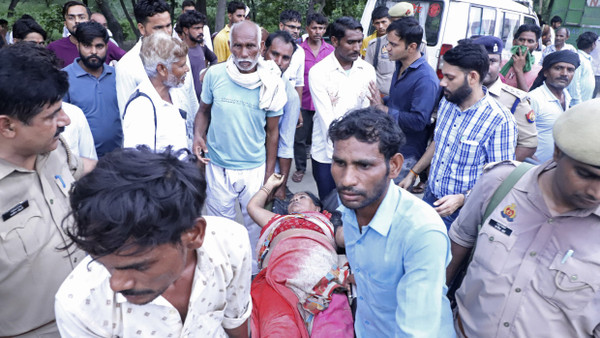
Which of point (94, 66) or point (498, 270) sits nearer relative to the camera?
point (498, 270)

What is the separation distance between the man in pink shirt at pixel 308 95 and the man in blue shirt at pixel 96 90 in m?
2.41

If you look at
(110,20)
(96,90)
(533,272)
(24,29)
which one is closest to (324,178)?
(96,90)

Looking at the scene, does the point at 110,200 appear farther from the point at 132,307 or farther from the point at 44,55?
the point at 44,55

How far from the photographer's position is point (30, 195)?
156cm

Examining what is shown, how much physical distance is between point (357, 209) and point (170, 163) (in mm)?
783

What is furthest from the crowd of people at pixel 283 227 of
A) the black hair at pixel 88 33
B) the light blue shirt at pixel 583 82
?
the light blue shirt at pixel 583 82

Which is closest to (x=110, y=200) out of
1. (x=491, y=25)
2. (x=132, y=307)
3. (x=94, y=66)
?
(x=132, y=307)

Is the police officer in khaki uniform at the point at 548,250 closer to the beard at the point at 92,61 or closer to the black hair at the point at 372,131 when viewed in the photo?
the black hair at the point at 372,131

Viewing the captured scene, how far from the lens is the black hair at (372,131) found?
161 centimetres

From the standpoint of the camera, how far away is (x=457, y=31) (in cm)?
659

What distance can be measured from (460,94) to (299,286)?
1588 mm

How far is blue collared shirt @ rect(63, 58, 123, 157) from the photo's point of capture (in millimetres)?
3285

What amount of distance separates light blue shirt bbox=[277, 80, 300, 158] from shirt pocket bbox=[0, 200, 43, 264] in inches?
82.9

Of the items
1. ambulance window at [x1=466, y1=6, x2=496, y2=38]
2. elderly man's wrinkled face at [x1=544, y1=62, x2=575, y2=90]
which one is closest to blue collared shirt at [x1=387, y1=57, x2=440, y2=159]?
elderly man's wrinkled face at [x1=544, y1=62, x2=575, y2=90]
